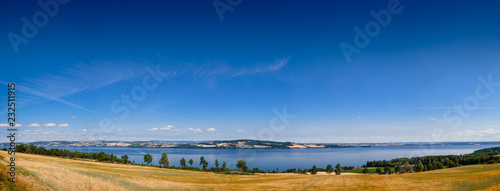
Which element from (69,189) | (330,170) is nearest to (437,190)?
(69,189)

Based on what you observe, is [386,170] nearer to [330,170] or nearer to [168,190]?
[330,170]

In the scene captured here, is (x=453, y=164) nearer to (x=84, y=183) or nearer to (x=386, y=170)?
(x=386, y=170)

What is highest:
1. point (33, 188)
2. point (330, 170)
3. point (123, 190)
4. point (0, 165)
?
point (0, 165)

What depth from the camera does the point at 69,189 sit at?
18000mm

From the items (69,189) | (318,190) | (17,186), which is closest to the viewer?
(17,186)

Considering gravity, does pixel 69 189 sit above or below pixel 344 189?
above

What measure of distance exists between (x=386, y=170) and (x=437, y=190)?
125 metres

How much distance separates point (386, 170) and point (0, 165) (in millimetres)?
157555

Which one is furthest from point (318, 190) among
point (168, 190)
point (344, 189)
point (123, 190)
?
point (123, 190)

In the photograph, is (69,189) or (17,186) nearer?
(17,186)

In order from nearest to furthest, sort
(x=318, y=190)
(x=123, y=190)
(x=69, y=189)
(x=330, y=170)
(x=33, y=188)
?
(x=33, y=188)
(x=69, y=189)
(x=123, y=190)
(x=318, y=190)
(x=330, y=170)

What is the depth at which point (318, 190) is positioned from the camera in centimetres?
3231

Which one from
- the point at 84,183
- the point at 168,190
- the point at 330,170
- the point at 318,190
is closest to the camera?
the point at 84,183

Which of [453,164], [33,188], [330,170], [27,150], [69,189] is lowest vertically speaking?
[330,170]
